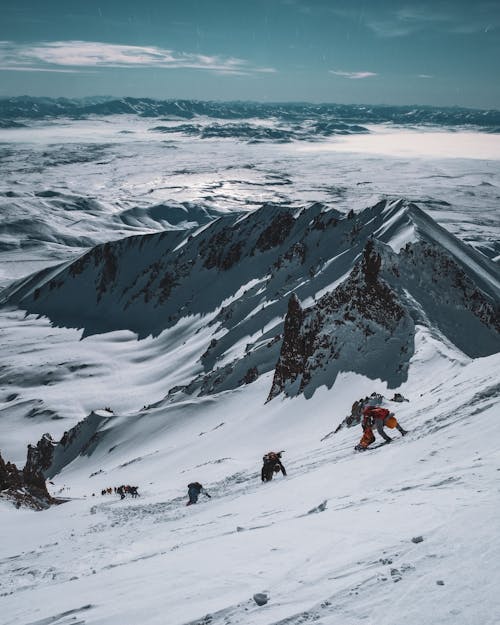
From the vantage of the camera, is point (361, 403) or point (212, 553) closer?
point (212, 553)

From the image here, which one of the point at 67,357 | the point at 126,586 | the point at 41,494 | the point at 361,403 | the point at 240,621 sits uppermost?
the point at 240,621

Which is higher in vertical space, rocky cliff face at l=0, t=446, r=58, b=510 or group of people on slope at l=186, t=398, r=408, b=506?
group of people on slope at l=186, t=398, r=408, b=506

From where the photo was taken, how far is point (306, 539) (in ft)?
31.3

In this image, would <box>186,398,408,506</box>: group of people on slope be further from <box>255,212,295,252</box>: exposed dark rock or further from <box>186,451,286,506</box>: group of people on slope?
<box>255,212,295,252</box>: exposed dark rock

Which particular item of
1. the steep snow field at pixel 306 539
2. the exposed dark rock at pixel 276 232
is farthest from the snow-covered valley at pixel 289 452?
the exposed dark rock at pixel 276 232

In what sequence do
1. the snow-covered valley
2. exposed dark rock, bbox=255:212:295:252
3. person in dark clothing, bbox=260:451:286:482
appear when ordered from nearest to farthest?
the snow-covered valley → person in dark clothing, bbox=260:451:286:482 → exposed dark rock, bbox=255:212:295:252

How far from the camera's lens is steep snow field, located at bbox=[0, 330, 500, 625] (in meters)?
6.89

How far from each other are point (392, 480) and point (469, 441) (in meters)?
2.67

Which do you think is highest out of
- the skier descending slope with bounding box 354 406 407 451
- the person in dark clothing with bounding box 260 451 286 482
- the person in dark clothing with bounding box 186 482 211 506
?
the skier descending slope with bounding box 354 406 407 451

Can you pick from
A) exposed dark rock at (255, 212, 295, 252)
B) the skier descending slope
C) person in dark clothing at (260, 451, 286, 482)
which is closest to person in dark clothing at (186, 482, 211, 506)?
person in dark clothing at (260, 451, 286, 482)

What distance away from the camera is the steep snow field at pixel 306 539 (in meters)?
6.89

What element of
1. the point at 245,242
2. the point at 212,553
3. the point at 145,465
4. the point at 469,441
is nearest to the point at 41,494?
the point at 145,465

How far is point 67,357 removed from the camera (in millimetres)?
95875

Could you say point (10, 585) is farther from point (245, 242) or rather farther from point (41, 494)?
point (245, 242)
